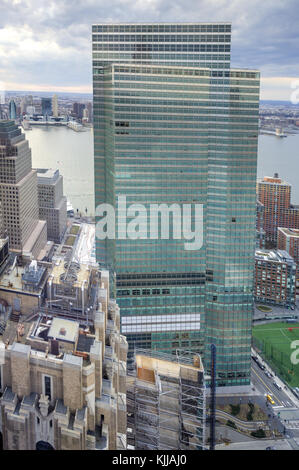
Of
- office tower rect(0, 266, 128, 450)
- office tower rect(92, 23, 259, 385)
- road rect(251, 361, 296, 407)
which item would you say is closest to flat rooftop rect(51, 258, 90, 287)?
office tower rect(0, 266, 128, 450)

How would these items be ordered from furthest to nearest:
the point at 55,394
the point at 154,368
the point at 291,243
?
the point at 291,243 < the point at 154,368 < the point at 55,394

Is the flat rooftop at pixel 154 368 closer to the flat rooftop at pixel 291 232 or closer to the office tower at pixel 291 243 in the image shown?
the office tower at pixel 291 243

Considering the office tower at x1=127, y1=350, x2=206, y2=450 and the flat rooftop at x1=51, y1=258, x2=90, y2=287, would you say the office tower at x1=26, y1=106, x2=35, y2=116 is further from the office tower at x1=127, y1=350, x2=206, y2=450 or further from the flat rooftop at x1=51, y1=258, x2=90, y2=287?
the flat rooftop at x1=51, y1=258, x2=90, y2=287

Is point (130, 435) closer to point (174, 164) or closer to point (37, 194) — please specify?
point (174, 164)

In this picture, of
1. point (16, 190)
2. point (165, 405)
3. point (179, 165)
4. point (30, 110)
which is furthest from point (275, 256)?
point (30, 110)

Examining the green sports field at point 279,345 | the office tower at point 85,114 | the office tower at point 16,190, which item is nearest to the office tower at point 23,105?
the office tower at point 85,114

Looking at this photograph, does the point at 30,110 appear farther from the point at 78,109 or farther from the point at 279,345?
the point at 279,345
